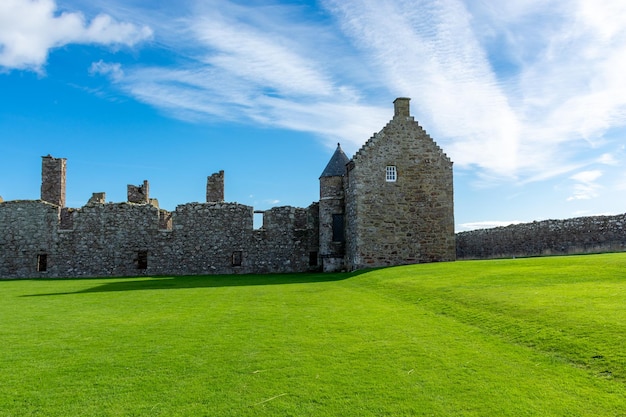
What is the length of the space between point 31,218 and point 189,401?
102ft

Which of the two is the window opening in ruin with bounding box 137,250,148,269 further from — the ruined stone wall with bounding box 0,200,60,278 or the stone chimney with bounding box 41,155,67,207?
the stone chimney with bounding box 41,155,67,207

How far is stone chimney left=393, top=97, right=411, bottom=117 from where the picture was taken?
94.6ft

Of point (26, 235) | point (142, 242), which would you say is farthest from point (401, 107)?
point (26, 235)

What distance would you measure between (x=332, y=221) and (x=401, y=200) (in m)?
4.77

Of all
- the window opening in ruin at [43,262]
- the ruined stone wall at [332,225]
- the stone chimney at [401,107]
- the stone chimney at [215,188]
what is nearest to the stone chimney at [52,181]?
the window opening in ruin at [43,262]

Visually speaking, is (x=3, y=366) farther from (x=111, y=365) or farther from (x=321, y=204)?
(x=321, y=204)

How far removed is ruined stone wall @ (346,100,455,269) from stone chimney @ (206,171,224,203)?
34.9 feet

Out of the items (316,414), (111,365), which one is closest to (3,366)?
(111,365)

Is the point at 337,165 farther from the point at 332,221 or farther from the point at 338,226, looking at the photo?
the point at 338,226

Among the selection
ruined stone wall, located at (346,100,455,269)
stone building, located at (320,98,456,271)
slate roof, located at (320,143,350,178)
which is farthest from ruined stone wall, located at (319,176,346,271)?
ruined stone wall, located at (346,100,455,269)

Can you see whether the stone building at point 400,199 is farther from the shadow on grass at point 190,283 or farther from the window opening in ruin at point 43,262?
the window opening in ruin at point 43,262

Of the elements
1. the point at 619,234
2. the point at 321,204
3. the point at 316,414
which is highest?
the point at 321,204

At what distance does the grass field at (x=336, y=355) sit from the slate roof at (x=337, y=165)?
1744cm

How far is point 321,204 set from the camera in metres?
31.5
